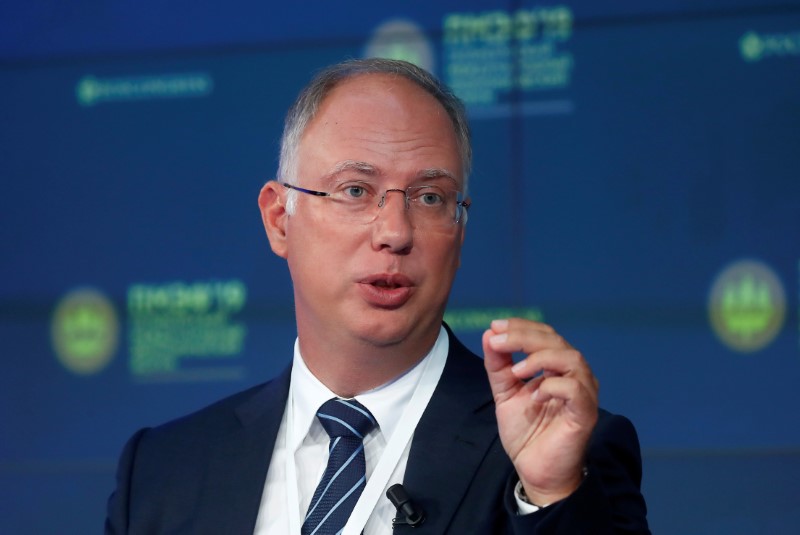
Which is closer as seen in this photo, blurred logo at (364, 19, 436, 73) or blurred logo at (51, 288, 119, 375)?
blurred logo at (364, 19, 436, 73)

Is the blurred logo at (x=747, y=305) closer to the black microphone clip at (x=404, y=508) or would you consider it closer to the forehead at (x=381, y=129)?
the forehead at (x=381, y=129)

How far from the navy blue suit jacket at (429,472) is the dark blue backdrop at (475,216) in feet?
4.60

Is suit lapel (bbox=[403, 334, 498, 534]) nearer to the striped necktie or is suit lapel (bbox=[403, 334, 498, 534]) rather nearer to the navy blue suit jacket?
the navy blue suit jacket

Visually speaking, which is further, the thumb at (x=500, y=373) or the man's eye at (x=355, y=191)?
the man's eye at (x=355, y=191)

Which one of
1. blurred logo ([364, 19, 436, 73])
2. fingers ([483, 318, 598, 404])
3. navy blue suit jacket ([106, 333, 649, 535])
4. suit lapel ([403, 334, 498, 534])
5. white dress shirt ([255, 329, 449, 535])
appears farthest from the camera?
blurred logo ([364, 19, 436, 73])

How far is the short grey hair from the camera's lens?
2266mm

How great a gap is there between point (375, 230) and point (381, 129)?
213mm

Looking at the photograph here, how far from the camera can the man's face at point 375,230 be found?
2.07 metres

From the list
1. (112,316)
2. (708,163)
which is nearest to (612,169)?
(708,163)

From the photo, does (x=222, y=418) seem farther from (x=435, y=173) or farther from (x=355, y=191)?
(x=435, y=173)

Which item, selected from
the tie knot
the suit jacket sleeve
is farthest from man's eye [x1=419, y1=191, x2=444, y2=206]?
the suit jacket sleeve

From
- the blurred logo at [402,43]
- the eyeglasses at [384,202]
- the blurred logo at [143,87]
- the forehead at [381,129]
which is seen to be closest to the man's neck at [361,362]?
the eyeglasses at [384,202]

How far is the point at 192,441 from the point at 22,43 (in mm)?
2374

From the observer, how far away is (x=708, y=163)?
348 centimetres
